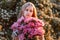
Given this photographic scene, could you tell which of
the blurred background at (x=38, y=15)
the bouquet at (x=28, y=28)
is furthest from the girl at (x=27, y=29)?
the blurred background at (x=38, y=15)

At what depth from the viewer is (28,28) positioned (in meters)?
5.72

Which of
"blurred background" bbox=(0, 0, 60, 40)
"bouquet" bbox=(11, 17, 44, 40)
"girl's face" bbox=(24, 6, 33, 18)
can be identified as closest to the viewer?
"bouquet" bbox=(11, 17, 44, 40)

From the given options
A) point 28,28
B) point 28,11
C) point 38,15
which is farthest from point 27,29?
point 38,15

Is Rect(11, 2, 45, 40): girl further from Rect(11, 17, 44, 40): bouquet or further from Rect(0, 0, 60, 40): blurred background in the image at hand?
Rect(0, 0, 60, 40): blurred background

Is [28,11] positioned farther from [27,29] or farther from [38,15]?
[38,15]

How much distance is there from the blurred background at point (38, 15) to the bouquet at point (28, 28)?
3227 millimetres

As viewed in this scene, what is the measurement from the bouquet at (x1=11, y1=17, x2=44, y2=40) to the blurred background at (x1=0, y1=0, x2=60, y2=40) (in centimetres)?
323

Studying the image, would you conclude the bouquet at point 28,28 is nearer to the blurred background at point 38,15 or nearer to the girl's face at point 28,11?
the girl's face at point 28,11

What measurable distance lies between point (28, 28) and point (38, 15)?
12.4 ft

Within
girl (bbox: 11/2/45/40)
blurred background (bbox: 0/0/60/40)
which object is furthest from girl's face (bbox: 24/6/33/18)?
blurred background (bbox: 0/0/60/40)

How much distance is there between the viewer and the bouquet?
18.7ft

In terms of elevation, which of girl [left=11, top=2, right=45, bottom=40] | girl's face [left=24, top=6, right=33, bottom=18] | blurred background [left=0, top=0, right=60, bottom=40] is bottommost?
blurred background [left=0, top=0, right=60, bottom=40]

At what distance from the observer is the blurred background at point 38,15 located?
30.2 ft

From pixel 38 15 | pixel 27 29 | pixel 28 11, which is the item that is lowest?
pixel 38 15
